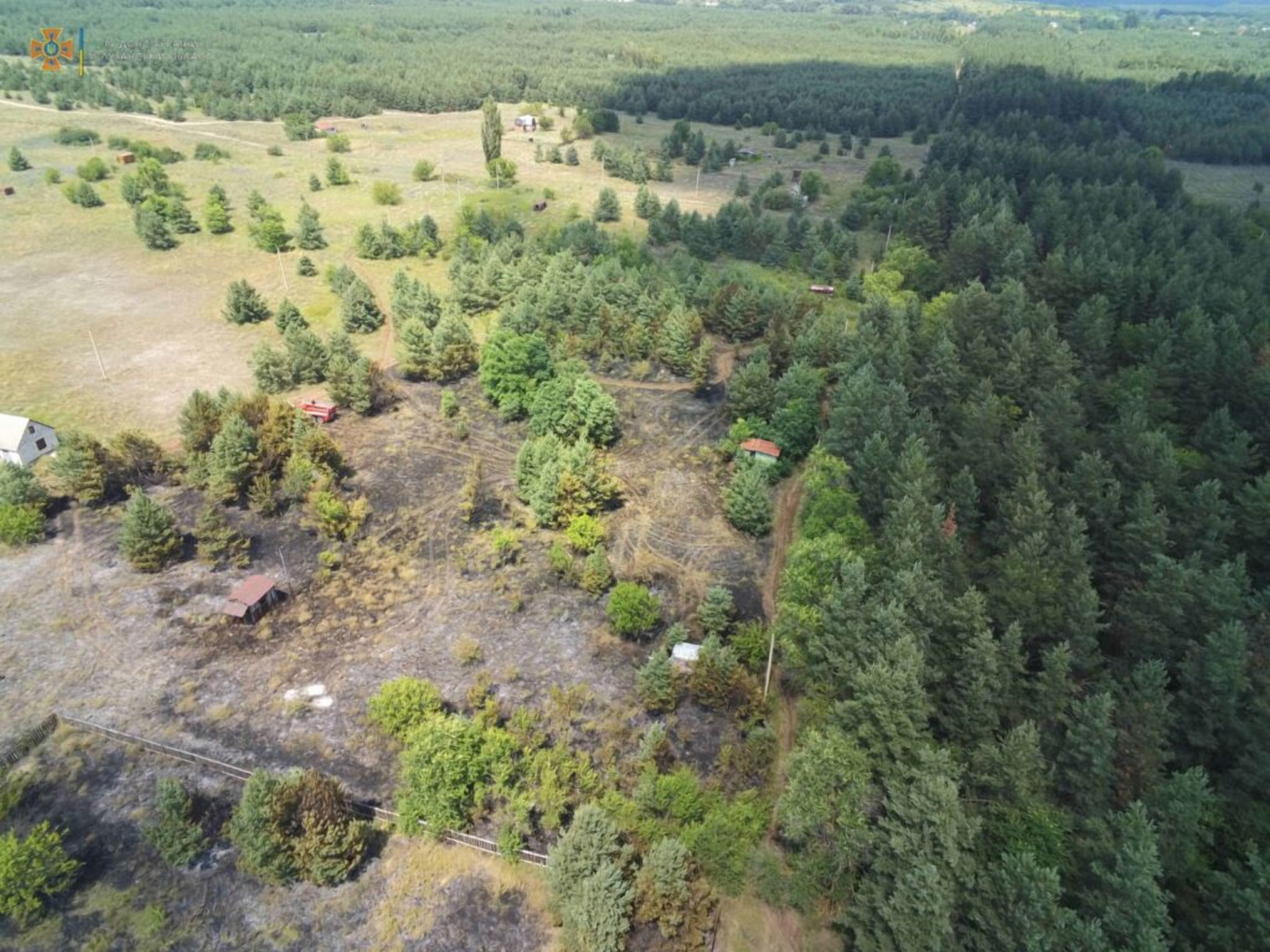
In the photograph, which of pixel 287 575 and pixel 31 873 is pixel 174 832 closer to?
pixel 31 873

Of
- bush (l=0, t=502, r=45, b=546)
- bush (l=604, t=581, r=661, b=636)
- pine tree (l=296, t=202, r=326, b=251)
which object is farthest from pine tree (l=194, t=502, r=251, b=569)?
pine tree (l=296, t=202, r=326, b=251)

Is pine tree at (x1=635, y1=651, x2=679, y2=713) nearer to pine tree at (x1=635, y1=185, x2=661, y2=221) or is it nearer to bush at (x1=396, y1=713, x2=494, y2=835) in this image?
bush at (x1=396, y1=713, x2=494, y2=835)

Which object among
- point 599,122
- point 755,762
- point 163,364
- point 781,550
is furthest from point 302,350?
point 599,122

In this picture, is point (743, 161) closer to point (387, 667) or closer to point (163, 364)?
point (163, 364)

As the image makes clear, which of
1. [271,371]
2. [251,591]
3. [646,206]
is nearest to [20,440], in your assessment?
[271,371]

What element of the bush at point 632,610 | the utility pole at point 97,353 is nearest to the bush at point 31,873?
A: the bush at point 632,610

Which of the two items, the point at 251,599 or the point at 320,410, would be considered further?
the point at 320,410
